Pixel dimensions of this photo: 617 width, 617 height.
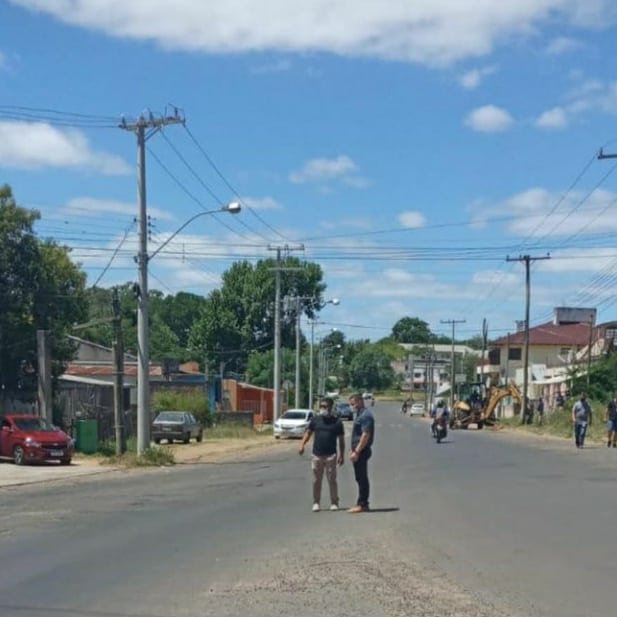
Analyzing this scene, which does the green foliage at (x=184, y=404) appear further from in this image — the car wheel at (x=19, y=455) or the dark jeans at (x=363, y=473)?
the dark jeans at (x=363, y=473)

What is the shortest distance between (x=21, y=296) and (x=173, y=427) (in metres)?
8.87

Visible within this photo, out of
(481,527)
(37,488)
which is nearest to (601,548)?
(481,527)

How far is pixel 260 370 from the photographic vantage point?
111 meters

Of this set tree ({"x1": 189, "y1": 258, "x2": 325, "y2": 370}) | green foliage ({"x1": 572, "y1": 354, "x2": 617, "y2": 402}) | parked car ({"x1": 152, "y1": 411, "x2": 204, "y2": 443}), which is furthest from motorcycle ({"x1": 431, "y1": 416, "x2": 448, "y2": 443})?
tree ({"x1": 189, "y1": 258, "x2": 325, "y2": 370})

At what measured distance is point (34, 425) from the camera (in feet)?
116

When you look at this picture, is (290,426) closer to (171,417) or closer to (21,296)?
(171,417)

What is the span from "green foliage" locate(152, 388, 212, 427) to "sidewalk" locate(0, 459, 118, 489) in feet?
71.5

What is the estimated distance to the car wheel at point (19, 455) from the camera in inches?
1342

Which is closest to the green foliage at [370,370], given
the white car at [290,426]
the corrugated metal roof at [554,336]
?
the corrugated metal roof at [554,336]

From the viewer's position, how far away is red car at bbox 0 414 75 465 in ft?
111

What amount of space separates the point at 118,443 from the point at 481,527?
21.8 meters

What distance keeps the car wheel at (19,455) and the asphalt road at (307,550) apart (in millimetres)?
9094

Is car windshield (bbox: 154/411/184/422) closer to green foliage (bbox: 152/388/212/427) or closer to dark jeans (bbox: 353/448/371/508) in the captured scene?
green foliage (bbox: 152/388/212/427)

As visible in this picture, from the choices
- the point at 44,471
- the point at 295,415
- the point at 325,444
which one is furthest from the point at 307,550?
the point at 295,415
